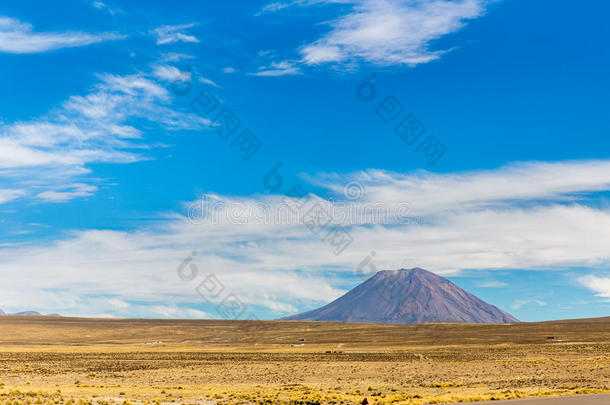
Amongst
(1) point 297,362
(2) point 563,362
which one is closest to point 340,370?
(1) point 297,362

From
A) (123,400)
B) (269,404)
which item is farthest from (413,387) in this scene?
(123,400)

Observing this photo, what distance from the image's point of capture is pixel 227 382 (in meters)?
53.5

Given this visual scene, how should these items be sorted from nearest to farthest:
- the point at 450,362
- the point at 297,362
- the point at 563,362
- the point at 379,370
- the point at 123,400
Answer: the point at 123,400, the point at 379,370, the point at 563,362, the point at 450,362, the point at 297,362

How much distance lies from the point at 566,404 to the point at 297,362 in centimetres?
4853

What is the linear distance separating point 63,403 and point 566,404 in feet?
91.2

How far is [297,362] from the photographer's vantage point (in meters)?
75.4

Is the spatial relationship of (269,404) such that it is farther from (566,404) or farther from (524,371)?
(524,371)

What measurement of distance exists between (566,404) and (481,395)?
22.8 ft

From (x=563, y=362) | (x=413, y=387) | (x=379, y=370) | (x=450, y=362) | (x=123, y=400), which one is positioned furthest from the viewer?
(x=450, y=362)

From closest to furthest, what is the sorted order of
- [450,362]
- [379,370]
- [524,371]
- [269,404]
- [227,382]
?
[269,404]
[227,382]
[524,371]
[379,370]
[450,362]

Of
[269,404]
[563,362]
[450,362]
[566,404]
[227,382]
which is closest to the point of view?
[566,404]

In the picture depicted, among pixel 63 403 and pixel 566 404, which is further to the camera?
pixel 63 403

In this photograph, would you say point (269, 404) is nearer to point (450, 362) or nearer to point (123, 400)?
point (123, 400)

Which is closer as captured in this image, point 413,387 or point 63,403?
point 63,403
